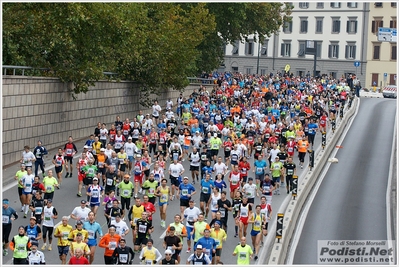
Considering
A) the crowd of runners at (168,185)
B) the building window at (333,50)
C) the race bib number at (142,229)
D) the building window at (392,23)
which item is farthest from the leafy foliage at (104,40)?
the building window at (333,50)

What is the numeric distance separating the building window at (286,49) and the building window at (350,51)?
728 centimetres

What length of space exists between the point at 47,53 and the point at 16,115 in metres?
4.43

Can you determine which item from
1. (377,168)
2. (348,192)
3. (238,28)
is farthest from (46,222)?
(238,28)

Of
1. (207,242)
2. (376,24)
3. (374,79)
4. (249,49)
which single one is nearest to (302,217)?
(207,242)

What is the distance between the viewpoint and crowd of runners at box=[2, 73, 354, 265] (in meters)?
17.9

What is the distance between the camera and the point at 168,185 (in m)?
27.3

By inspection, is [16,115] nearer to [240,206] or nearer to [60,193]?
[60,193]

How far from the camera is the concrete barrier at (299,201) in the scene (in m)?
20.4

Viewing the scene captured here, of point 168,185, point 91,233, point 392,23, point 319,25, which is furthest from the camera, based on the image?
point 319,25

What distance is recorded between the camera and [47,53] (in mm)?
32719

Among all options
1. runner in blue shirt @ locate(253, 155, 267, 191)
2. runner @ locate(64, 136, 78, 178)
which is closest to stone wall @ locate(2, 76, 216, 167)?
runner @ locate(64, 136, 78, 178)

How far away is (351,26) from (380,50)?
4471 mm

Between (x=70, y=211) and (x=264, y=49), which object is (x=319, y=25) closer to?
(x=264, y=49)

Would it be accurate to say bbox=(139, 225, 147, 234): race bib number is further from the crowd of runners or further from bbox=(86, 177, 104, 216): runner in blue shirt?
bbox=(86, 177, 104, 216): runner in blue shirt
